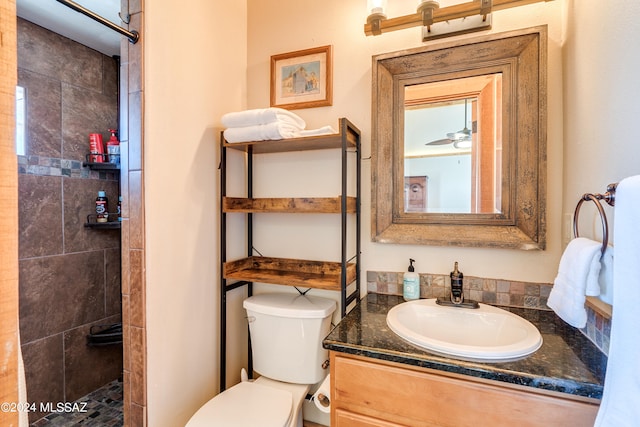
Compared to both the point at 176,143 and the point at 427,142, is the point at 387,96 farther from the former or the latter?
the point at 176,143

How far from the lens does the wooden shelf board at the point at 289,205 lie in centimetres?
134

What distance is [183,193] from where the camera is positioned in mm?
1332

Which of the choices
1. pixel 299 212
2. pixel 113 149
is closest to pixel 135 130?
pixel 299 212

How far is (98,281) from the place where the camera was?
1.98 m

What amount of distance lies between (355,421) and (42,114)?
223 cm

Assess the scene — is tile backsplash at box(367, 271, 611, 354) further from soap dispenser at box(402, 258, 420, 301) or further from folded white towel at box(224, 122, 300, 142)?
folded white towel at box(224, 122, 300, 142)

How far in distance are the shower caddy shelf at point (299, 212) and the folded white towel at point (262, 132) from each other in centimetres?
3

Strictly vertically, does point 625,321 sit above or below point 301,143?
below

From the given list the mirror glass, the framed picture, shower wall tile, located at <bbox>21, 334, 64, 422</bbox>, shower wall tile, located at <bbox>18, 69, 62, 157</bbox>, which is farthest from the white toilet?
shower wall tile, located at <bbox>18, 69, 62, 157</bbox>

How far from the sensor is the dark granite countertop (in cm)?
77

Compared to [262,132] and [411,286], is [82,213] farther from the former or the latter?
[411,286]

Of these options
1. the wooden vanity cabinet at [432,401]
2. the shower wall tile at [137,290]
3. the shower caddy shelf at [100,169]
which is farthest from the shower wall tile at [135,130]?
the wooden vanity cabinet at [432,401]

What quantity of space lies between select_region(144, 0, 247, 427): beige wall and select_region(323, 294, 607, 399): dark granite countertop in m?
0.71

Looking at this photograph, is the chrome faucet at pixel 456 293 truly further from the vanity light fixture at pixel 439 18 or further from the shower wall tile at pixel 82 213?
the shower wall tile at pixel 82 213
